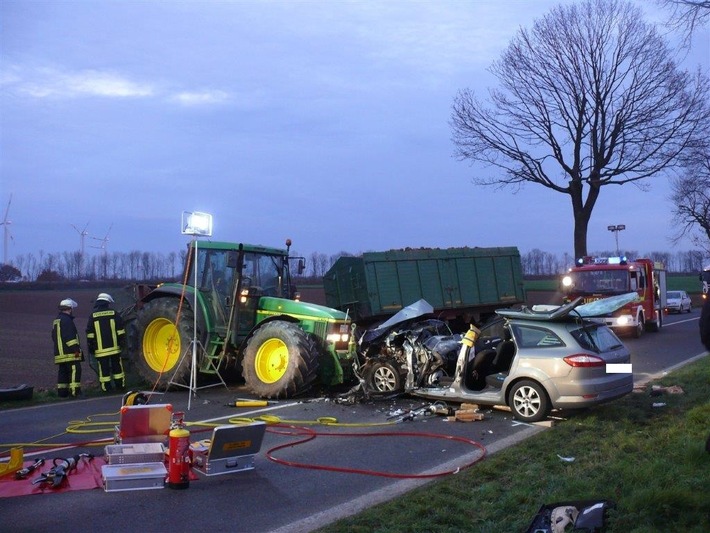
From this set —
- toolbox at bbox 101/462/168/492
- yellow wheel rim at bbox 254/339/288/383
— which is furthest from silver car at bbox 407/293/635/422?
toolbox at bbox 101/462/168/492

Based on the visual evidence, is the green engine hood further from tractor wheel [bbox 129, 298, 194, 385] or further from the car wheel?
the car wheel

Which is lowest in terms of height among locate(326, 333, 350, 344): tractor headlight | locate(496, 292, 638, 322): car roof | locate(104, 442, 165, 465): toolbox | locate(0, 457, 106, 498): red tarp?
locate(0, 457, 106, 498): red tarp

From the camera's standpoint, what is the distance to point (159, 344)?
1396 centimetres

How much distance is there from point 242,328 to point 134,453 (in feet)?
19.7

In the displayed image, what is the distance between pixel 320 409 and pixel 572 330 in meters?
3.99

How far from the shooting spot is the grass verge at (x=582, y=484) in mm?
5668

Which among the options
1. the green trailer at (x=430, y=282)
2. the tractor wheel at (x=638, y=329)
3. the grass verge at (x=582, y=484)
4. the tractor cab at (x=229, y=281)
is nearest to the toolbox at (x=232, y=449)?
the grass verge at (x=582, y=484)

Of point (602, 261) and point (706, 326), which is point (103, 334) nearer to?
point (706, 326)

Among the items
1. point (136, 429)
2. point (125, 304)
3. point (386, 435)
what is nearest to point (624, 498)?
point (386, 435)

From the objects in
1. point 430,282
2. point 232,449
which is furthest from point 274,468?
point 430,282

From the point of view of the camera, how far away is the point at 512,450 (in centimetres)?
832

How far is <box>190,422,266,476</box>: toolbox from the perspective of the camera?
23.7 ft

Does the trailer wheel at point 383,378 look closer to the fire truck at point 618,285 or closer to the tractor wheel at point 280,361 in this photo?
the tractor wheel at point 280,361

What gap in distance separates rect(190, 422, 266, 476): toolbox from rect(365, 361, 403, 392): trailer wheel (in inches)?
182
